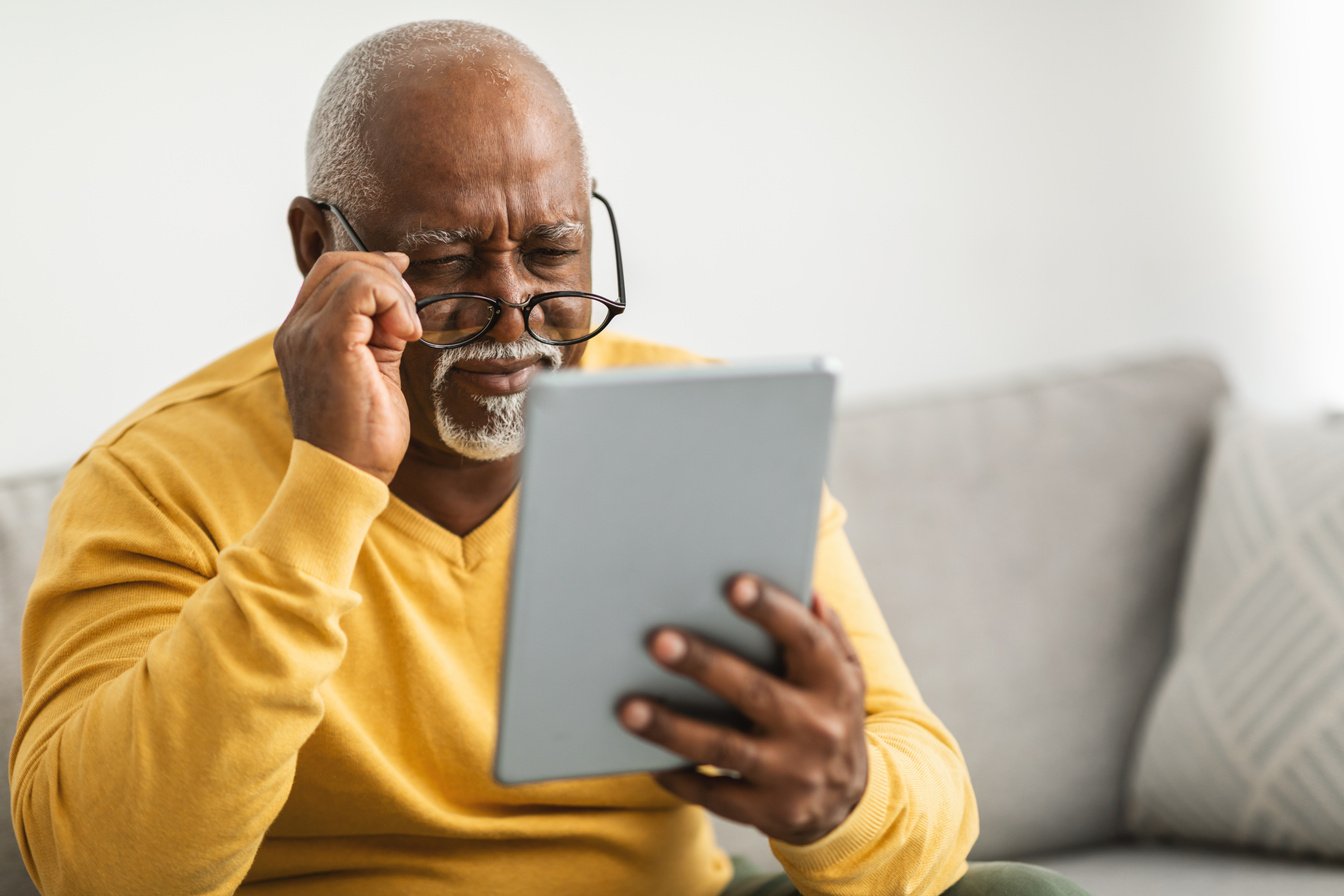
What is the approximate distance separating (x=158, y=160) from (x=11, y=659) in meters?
0.62

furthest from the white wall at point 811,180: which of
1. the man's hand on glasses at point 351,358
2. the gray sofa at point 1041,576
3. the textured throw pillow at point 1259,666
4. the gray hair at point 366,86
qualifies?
the man's hand on glasses at point 351,358

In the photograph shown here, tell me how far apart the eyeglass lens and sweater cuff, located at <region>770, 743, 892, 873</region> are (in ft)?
1.55

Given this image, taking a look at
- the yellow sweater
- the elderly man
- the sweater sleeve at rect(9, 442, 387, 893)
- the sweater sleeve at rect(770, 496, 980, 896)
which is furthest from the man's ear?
the sweater sleeve at rect(770, 496, 980, 896)

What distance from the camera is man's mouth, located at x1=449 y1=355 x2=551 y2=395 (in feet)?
4.05

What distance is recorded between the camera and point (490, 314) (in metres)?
1.23

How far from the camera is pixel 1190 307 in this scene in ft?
7.68

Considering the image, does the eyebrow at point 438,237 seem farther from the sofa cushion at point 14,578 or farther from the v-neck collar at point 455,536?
the sofa cushion at point 14,578

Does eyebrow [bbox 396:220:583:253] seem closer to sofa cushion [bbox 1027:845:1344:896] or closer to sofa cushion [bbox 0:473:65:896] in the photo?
sofa cushion [bbox 0:473:65:896]

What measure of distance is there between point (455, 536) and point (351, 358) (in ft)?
0.97

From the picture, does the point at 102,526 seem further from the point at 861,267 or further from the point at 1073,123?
the point at 1073,123

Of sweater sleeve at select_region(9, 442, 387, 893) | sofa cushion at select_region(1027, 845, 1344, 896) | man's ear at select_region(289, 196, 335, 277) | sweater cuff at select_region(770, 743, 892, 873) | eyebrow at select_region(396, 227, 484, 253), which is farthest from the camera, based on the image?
sofa cushion at select_region(1027, 845, 1344, 896)

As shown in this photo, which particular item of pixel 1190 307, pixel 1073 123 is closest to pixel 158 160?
pixel 1073 123

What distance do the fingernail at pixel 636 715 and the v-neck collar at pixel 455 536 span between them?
1.35 ft

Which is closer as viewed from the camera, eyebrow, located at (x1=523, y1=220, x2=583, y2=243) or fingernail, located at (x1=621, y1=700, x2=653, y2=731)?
fingernail, located at (x1=621, y1=700, x2=653, y2=731)
